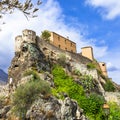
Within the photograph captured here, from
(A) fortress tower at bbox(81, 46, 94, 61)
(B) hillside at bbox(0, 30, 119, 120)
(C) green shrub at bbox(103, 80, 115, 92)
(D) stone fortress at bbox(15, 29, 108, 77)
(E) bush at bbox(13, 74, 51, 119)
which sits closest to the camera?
(E) bush at bbox(13, 74, 51, 119)

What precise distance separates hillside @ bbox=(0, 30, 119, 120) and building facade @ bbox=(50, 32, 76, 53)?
424cm

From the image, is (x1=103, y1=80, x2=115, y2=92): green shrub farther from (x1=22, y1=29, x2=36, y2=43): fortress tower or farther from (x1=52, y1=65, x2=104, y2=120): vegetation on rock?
(x1=22, y1=29, x2=36, y2=43): fortress tower

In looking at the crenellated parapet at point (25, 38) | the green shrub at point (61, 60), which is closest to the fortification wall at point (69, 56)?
the green shrub at point (61, 60)

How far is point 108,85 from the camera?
62.8m

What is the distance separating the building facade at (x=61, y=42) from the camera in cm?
6231

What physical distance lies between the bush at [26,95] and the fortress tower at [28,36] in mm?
12993

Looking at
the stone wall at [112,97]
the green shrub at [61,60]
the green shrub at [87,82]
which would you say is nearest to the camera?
the green shrub at [87,82]

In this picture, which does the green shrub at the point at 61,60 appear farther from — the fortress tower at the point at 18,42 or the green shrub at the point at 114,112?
the green shrub at the point at 114,112

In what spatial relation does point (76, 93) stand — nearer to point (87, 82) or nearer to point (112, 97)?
point (87, 82)

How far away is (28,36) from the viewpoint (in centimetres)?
5350

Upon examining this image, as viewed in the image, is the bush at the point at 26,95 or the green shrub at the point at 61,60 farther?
the green shrub at the point at 61,60

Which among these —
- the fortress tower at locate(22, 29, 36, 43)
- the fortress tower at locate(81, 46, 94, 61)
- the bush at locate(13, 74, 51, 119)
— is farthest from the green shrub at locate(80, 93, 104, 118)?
the fortress tower at locate(81, 46, 94, 61)

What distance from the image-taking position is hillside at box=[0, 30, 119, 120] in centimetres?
4075

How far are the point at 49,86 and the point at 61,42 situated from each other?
2151 centimetres
